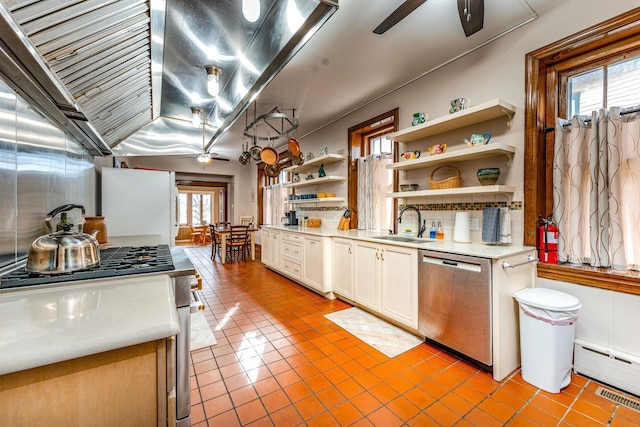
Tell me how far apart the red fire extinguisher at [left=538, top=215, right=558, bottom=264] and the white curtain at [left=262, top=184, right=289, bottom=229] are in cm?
487

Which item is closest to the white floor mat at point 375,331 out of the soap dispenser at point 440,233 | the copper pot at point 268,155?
the soap dispenser at point 440,233

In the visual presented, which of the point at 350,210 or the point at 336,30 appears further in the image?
the point at 350,210

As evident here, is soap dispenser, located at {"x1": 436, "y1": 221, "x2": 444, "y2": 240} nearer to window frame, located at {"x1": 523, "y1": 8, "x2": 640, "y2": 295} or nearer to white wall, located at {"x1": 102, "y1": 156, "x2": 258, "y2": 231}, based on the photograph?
window frame, located at {"x1": 523, "y1": 8, "x2": 640, "y2": 295}

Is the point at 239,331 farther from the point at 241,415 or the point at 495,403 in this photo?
the point at 495,403

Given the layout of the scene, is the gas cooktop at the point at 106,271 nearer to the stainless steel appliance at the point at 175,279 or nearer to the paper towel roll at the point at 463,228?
the stainless steel appliance at the point at 175,279

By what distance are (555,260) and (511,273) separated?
0.48 m

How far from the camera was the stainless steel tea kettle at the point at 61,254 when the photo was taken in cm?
119

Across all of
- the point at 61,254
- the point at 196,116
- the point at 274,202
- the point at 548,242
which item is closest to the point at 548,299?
the point at 548,242

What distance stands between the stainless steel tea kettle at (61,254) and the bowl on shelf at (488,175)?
2815 mm

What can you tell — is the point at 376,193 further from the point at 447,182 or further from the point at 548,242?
the point at 548,242

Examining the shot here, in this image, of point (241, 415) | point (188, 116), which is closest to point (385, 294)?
point (241, 415)

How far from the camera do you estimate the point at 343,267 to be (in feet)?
11.0

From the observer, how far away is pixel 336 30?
229 centimetres

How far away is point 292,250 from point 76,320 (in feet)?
11.7
